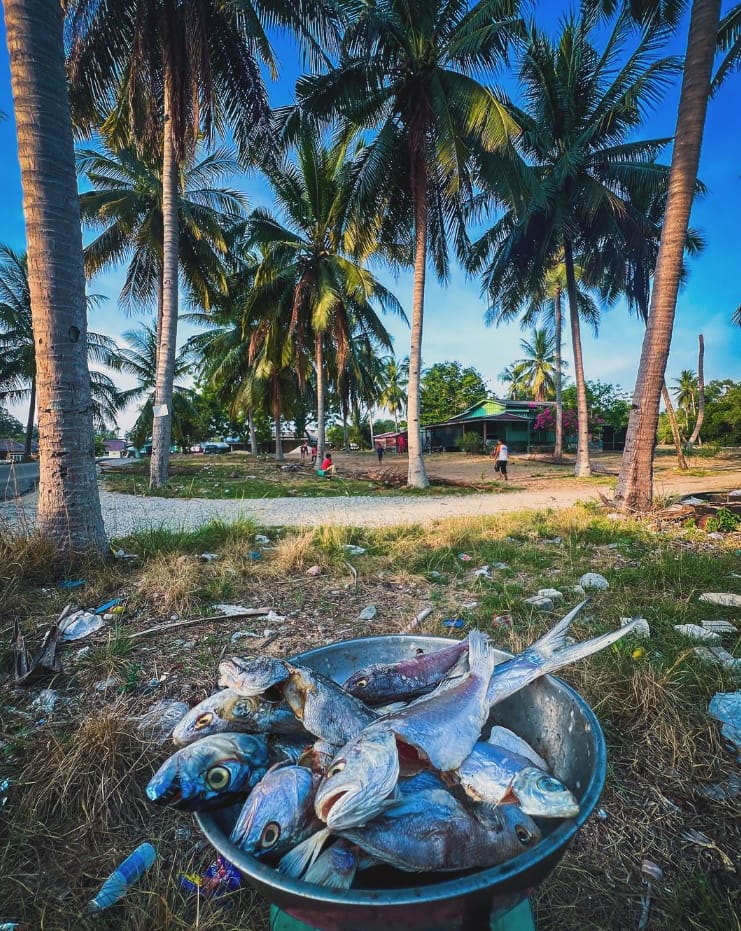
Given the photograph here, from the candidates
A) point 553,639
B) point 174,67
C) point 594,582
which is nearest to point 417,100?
point 174,67

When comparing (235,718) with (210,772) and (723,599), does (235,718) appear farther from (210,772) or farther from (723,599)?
(723,599)

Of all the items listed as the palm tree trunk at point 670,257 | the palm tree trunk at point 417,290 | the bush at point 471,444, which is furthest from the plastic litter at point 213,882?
the bush at point 471,444

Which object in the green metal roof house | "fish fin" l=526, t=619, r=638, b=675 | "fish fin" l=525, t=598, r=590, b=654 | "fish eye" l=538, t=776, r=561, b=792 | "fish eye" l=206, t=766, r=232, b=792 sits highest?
the green metal roof house

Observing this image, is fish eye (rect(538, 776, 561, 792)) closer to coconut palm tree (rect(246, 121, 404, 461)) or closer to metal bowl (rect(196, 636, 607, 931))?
metal bowl (rect(196, 636, 607, 931))

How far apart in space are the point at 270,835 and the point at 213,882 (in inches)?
28.5

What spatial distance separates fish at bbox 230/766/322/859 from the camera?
78 centimetres

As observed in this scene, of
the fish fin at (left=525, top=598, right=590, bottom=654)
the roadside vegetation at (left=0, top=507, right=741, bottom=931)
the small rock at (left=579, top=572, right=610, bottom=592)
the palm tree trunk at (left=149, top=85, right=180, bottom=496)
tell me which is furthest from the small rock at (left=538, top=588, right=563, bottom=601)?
the palm tree trunk at (left=149, top=85, right=180, bottom=496)

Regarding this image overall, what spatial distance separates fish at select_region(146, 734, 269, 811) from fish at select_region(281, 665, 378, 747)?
0.13 m

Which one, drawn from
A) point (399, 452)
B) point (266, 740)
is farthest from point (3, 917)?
point (399, 452)

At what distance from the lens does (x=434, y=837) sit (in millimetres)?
785

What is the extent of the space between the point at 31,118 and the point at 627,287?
57.8ft

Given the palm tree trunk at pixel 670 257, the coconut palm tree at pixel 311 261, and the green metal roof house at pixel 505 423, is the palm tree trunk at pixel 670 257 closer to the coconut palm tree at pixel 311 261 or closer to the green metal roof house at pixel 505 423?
the coconut palm tree at pixel 311 261

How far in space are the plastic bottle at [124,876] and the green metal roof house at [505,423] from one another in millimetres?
31377

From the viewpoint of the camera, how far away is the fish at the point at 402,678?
125cm
